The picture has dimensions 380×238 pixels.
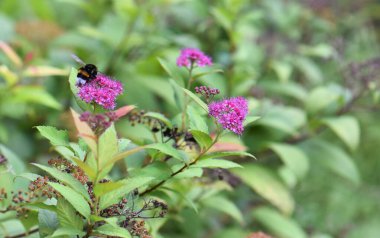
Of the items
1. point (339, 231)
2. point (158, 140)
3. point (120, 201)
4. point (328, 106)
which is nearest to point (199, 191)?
point (158, 140)

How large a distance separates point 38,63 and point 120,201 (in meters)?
1.46

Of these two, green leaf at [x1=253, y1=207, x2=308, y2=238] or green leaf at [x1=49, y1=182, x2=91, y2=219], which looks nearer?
green leaf at [x1=49, y1=182, x2=91, y2=219]

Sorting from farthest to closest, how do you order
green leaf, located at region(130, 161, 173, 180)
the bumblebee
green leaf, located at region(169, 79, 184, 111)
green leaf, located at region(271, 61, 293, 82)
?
green leaf, located at region(271, 61, 293, 82), green leaf, located at region(169, 79, 184, 111), green leaf, located at region(130, 161, 173, 180), the bumblebee

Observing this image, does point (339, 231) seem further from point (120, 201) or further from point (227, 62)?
point (120, 201)

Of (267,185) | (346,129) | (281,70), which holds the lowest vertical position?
(267,185)

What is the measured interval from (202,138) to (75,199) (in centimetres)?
26

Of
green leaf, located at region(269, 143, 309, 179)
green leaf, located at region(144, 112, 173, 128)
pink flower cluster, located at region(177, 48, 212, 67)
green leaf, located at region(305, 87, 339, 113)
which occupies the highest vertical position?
green leaf, located at region(305, 87, 339, 113)

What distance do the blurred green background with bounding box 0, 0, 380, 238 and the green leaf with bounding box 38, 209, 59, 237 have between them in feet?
3.09

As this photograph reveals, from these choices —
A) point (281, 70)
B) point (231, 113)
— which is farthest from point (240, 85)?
point (231, 113)

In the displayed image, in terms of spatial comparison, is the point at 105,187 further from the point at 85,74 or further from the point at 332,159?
the point at 332,159

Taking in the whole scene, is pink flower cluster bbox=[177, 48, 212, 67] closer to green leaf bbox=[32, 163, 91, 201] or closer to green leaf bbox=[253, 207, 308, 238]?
green leaf bbox=[32, 163, 91, 201]

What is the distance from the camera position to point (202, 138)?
1.16 m

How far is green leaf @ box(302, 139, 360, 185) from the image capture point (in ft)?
8.76

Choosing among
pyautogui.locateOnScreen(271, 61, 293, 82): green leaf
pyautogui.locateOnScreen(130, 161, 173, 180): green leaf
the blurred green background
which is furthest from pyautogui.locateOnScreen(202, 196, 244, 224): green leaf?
pyautogui.locateOnScreen(271, 61, 293, 82): green leaf
